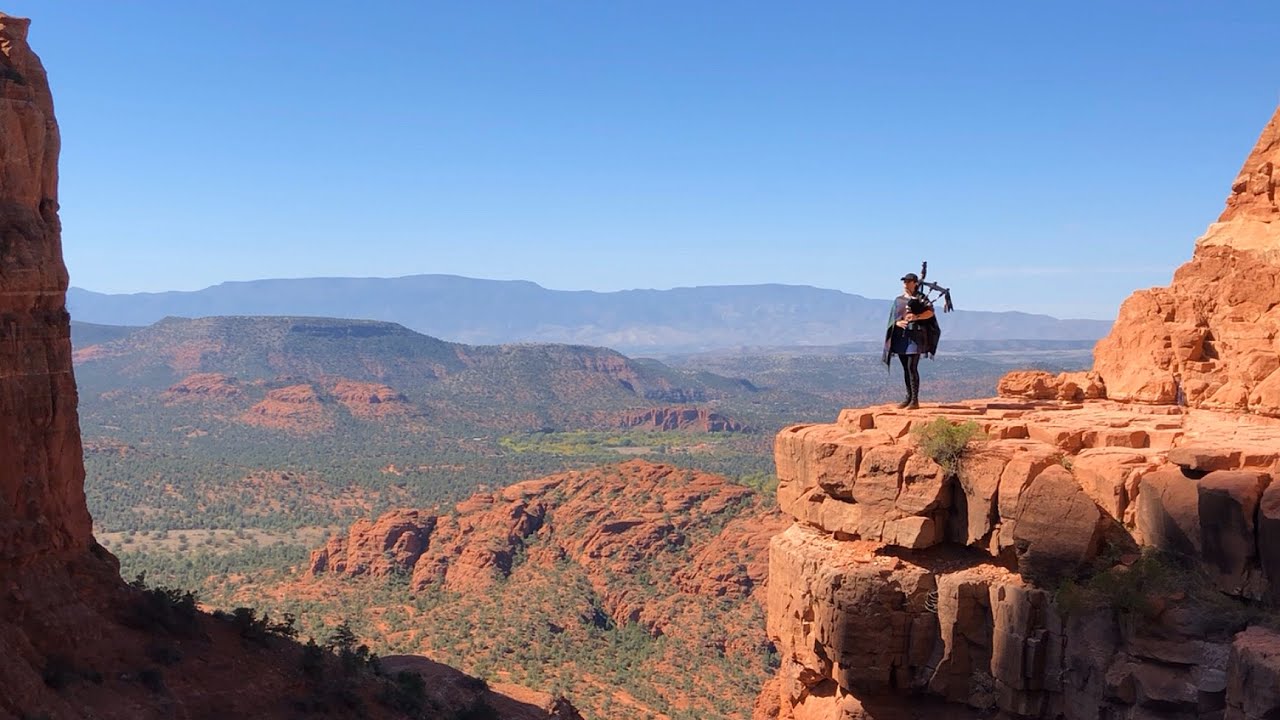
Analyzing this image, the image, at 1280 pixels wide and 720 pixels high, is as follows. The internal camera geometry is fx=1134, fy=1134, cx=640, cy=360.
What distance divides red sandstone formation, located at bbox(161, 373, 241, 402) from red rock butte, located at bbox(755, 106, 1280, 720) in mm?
132371

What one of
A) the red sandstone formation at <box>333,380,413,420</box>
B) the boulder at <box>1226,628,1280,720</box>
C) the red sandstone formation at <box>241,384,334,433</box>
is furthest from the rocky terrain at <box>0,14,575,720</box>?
the red sandstone formation at <box>333,380,413,420</box>

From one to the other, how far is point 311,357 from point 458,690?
170625mm

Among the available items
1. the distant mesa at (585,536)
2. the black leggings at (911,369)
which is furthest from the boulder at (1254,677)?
the distant mesa at (585,536)

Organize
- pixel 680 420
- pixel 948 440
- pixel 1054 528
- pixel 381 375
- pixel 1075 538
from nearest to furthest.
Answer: pixel 1075 538, pixel 1054 528, pixel 948 440, pixel 680 420, pixel 381 375

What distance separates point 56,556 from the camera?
21078 millimetres

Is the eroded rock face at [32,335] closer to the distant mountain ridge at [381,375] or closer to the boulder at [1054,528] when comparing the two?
the boulder at [1054,528]

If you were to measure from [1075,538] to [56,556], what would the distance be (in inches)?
716

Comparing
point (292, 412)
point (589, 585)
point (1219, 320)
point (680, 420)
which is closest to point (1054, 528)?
point (1219, 320)

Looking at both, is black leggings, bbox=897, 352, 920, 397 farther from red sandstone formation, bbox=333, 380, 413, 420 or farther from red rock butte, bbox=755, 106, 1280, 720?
red sandstone formation, bbox=333, 380, 413, 420

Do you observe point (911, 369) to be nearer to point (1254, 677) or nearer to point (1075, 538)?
point (1075, 538)

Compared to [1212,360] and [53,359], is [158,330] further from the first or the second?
[1212,360]

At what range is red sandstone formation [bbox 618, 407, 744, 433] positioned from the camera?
132125mm

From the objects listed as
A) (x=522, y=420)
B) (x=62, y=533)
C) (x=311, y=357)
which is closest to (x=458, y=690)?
(x=62, y=533)

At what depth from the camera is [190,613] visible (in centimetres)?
2330
